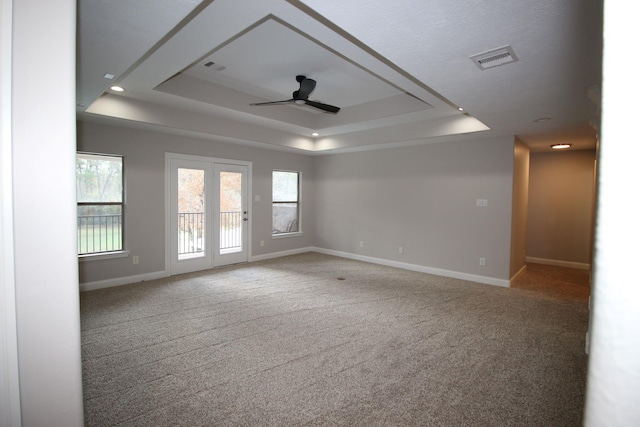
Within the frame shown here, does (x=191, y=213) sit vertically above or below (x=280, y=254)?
above

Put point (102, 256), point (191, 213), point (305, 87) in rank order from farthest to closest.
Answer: point (191, 213) < point (102, 256) < point (305, 87)

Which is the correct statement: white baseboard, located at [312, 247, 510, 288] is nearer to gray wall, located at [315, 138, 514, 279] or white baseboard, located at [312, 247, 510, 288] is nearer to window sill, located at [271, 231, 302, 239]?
gray wall, located at [315, 138, 514, 279]

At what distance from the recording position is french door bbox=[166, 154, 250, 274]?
17.1 ft

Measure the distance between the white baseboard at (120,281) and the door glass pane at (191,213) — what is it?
18.1 inches

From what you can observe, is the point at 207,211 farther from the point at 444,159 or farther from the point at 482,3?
the point at 482,3

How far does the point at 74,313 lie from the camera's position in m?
0.76

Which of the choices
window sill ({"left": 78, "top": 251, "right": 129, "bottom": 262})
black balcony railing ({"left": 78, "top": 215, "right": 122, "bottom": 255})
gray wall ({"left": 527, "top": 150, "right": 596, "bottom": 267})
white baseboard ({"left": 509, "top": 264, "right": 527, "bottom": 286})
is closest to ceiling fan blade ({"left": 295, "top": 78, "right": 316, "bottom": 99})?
black balcony railing ({"left": 78, "top": 215, "right": 122, "bottom": 255})

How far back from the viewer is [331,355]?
9.00 feet

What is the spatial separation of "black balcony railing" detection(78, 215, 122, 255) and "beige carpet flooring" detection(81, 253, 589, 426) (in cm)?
70

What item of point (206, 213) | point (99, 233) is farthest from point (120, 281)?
point (206, 213)

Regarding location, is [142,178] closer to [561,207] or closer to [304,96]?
[304,96]

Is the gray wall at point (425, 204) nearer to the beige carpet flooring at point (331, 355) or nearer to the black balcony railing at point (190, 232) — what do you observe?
the beige carpet flooring at point (331, 355)

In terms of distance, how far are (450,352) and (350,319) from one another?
1.09 metres

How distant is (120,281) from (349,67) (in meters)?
4.36
